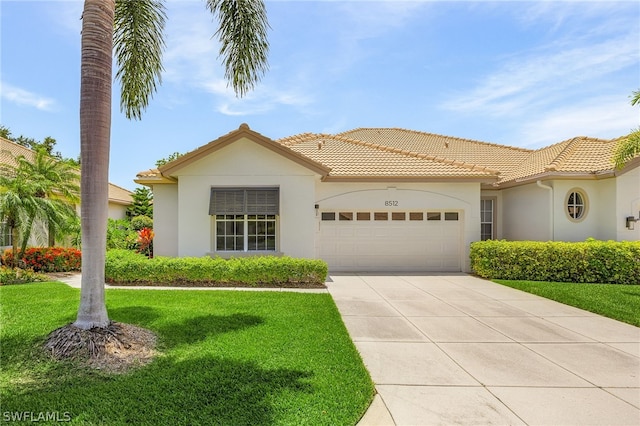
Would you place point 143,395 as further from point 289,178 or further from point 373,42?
point 373,42

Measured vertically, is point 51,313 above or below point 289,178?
below

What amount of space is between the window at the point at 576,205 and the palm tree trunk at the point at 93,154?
17.2 metres

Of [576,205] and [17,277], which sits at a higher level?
[576,205]

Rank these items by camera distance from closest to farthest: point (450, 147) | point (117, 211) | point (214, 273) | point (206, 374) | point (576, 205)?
point (206, 374)
point (214, 273)
point (576, 205)
point (450, 147)
point (117, 211)

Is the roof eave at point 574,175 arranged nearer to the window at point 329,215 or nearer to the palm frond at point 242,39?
the window at point 329,215

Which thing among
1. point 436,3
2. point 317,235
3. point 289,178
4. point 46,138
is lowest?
point 317,235

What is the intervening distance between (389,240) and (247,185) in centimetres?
675

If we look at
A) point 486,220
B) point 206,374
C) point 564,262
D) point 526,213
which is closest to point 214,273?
→ point 206,374

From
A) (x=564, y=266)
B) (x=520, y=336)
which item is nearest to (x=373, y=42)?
(x=520, y=336)

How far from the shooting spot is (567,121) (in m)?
18.1

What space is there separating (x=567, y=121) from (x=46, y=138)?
2045 inches

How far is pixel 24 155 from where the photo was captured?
65.5ft

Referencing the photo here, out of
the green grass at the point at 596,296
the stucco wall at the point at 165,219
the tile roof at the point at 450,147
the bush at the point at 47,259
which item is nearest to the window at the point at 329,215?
the stucco wall at the point at 165,219

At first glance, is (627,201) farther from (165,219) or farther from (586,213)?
(165,219)
